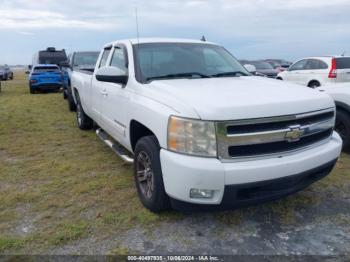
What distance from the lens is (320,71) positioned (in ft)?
39.9

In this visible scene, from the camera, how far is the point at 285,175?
120 inches

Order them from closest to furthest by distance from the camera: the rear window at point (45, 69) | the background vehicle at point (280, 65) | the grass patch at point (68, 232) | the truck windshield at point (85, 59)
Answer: the grass patch at point (68, 232) → the truck windshield at point (85, 59) → the rear window at point (45, 69) → the background vehicle at point (280, 65)

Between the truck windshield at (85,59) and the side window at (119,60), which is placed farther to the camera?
the truck windshield at (85,59)

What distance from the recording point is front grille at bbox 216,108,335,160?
290 centimetres

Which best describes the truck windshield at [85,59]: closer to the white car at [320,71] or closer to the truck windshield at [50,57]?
the white car at [320,71]

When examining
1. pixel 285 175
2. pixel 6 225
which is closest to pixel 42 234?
pixel 6 225

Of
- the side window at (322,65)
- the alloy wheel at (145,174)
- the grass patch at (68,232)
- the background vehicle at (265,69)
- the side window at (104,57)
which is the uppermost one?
the side window at (104,57)

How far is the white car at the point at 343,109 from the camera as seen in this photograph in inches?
214

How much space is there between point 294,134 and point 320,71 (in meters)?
10.1

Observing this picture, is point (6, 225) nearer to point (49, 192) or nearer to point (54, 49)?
point (49, 192)

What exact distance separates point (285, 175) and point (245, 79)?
1493 mm

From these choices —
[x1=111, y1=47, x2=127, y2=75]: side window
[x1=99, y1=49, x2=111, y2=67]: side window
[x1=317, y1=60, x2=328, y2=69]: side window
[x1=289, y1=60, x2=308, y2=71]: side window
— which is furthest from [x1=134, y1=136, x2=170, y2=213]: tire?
[x1=289, y1=60, x2=308, y2=71]: side window

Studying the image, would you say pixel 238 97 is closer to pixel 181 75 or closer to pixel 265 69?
pixel 181 75

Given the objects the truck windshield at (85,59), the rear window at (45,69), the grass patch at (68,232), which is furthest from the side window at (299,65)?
the grass patch at (68,232)
